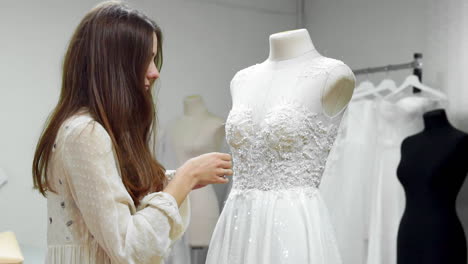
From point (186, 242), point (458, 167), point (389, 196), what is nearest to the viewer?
point (458, 167)

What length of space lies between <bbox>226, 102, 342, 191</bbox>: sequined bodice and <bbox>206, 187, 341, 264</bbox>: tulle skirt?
41 mm

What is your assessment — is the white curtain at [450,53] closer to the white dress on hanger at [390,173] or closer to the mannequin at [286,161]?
the white dress on hanger at [390,173]

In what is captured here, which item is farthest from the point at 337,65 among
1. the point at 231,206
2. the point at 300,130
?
the point at 231,206

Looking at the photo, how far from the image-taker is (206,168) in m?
1.39

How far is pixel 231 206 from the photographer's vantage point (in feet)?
6.42

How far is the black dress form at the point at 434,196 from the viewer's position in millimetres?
2551

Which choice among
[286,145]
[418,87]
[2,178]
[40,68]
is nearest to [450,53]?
[418,87]

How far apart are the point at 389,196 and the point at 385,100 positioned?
1.60ft

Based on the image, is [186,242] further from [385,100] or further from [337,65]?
[337,65]

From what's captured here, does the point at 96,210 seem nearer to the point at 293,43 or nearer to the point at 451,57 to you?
the point at 293,43

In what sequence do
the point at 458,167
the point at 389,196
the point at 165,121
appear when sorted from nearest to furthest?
the point at 458,167
the point at 389,196
the point at 165,121

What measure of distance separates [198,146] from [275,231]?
67.9 inches

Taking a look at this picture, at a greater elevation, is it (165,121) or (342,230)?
(165,121)

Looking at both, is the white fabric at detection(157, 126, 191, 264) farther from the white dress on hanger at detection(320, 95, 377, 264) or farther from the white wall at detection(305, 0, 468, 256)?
the white wall at detection(305, 0, 468, 256)
